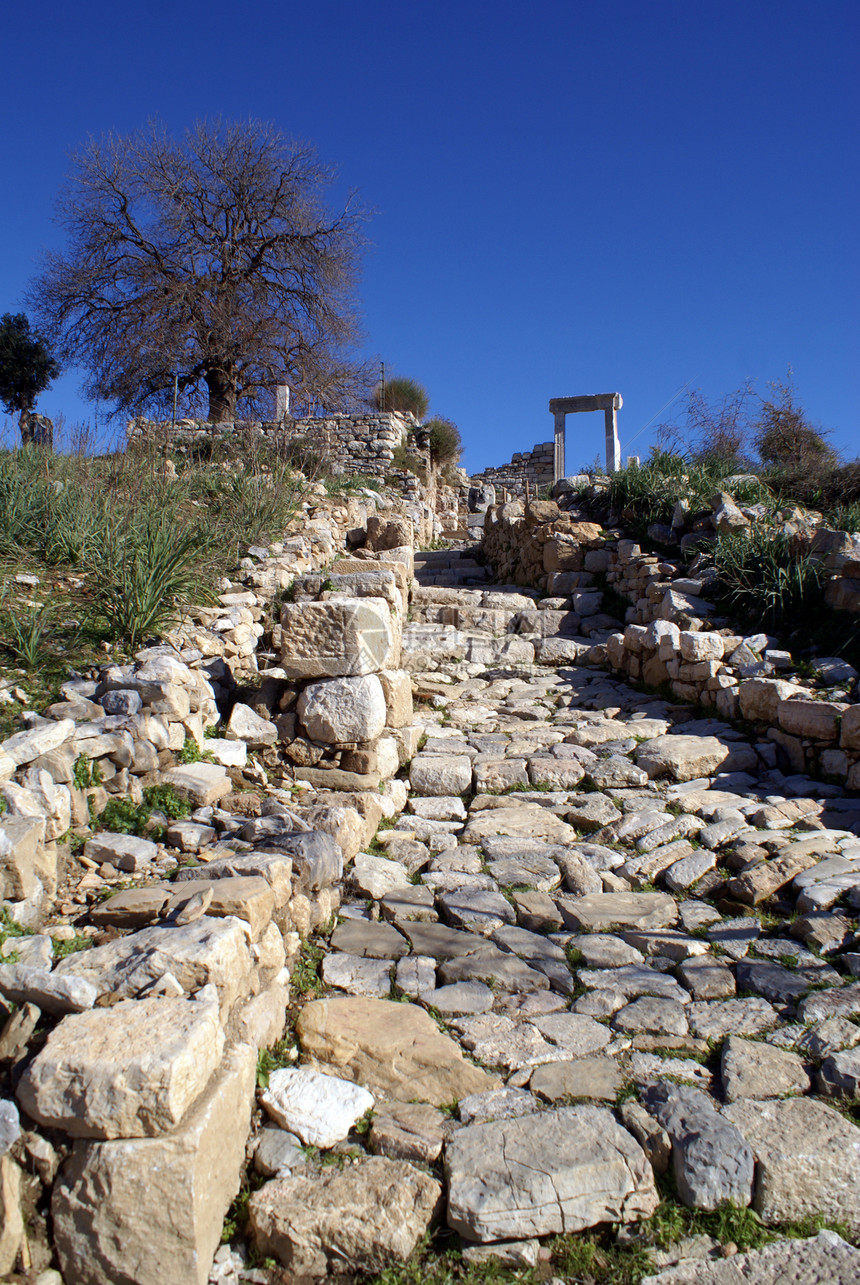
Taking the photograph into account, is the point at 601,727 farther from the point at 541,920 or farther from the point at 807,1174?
the point at 807,1174

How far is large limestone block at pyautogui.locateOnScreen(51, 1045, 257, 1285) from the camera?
6.14 feet

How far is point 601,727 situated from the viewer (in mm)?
6395

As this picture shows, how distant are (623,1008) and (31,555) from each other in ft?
15.9

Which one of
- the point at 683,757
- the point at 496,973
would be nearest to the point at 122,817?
the point at 496,973

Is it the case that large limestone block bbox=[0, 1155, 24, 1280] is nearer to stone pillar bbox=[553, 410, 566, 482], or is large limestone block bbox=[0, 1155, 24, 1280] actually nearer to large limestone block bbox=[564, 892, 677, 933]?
large limestone block bbox=[564, 892, 677, 933]

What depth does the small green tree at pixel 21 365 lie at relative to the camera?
784 inches

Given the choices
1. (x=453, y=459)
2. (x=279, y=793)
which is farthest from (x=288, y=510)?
(x=453, y=459)

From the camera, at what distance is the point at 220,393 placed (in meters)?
16.6

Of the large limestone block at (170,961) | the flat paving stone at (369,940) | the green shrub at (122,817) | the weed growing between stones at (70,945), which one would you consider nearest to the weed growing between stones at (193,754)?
the green shrub at (122,817)

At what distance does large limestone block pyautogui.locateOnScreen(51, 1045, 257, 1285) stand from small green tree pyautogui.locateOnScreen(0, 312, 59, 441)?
69.8 ft

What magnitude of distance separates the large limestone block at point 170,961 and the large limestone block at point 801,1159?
1590 millimetres

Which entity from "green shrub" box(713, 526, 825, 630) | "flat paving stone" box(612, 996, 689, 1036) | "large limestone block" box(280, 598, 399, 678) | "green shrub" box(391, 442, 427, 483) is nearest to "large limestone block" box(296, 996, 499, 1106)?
"flat paving stone" box(612, 996, 689, 1036)

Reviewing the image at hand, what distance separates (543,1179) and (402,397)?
63.0 feet

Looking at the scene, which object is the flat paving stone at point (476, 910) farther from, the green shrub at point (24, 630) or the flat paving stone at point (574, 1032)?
the green shrub at point (24, 630)
